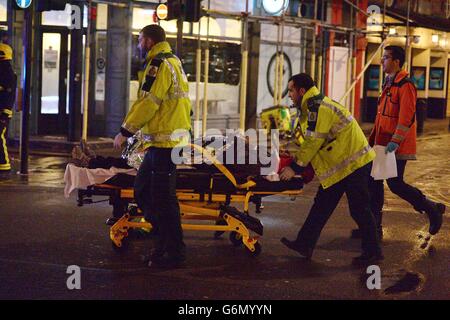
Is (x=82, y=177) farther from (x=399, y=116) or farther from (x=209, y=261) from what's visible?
(x=399, y=116)

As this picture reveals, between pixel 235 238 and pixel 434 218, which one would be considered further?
pixel 434 218

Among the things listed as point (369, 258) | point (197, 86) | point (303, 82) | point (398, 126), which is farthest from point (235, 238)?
point (197, 86)

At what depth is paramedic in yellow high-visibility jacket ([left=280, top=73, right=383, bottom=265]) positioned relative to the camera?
7438 mm

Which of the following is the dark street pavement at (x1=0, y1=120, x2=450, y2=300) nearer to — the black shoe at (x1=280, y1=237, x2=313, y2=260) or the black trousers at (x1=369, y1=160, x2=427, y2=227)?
the black shoe at (x1=280, y1=237, x2=313, y2=260)

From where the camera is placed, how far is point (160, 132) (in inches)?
282

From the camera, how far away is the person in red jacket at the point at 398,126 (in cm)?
845

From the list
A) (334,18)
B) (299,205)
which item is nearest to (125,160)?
(299,205)

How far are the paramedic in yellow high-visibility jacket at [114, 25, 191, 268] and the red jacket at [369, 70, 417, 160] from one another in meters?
2.32

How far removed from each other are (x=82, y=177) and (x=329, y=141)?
2.20 metres

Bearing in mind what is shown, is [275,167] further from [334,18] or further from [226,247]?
[334,18]

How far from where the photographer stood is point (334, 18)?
942 inches

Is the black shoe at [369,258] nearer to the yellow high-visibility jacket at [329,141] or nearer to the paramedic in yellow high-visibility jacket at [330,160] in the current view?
the paramedic in yellow high-visibility jacket at [330,160]

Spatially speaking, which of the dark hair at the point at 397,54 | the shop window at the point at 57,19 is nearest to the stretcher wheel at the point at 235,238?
the dark hair at the point at 397,54

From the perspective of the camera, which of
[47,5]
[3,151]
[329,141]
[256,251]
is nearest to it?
[329,141]
